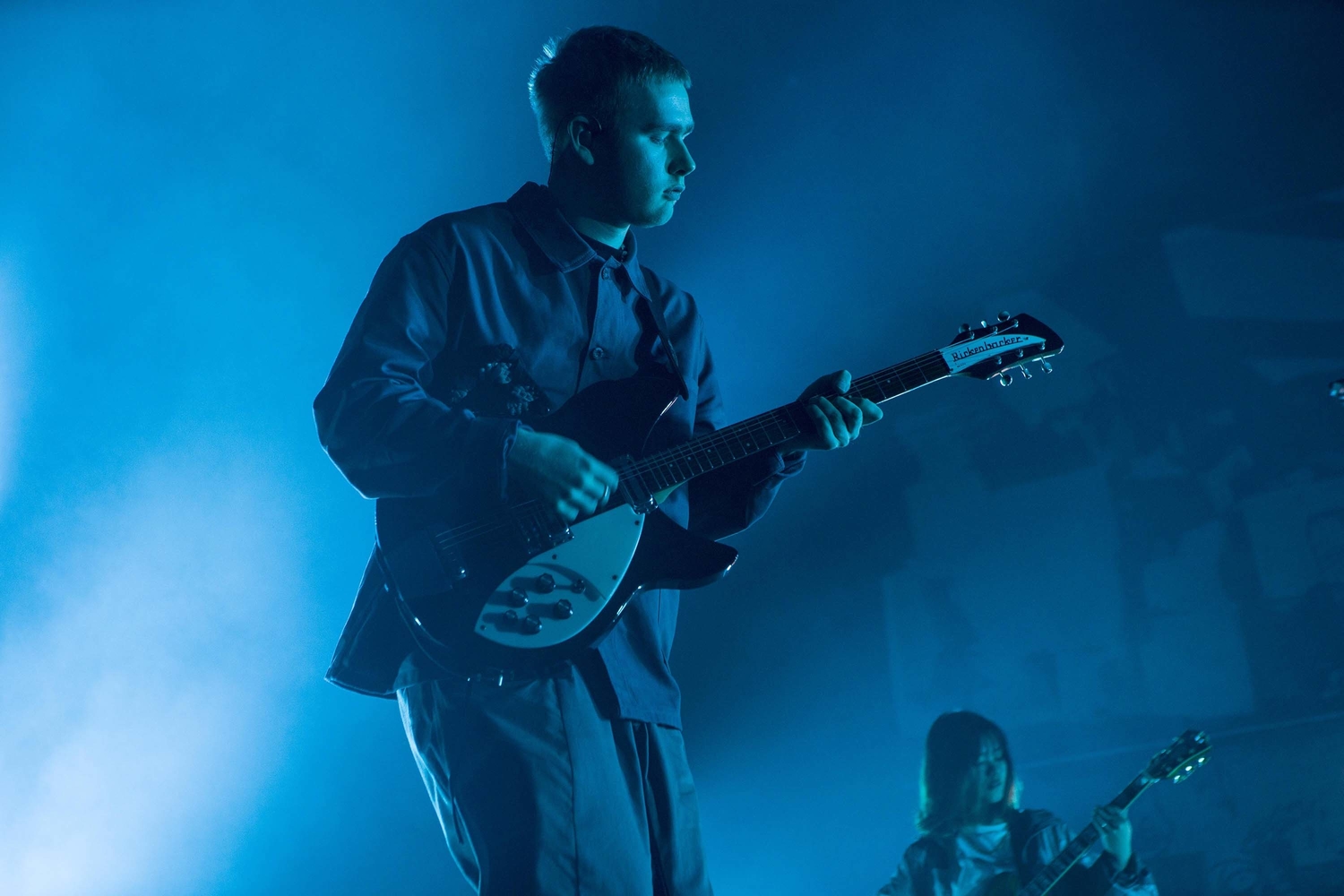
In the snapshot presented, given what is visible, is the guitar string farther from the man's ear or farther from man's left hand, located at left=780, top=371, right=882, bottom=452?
the man's ear

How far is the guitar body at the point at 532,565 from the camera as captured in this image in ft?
5.11

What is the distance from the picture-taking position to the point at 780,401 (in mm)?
3980

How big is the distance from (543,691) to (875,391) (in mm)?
1040

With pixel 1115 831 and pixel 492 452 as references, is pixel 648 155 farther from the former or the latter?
pixel 1115 831

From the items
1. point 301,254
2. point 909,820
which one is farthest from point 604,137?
point 909,820

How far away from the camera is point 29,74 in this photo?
3658mm

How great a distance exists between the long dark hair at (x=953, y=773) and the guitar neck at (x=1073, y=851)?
0.80 ft

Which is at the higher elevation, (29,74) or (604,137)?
(29,74)

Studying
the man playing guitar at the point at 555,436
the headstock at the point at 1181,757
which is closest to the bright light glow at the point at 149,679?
the man playing guitar at the point at 555,436

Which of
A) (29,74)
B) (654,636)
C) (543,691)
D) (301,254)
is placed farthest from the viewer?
(301,254)

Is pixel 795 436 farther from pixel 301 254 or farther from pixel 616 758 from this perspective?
pixel 301 254

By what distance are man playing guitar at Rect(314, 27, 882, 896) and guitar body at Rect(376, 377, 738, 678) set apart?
0.03 metres

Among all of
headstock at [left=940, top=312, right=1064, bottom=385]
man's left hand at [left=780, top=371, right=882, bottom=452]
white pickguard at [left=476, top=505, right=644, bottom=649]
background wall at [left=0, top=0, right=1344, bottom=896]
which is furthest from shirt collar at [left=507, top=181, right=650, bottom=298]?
background wall at [left=0, top=0, right=1344, bottom=896]

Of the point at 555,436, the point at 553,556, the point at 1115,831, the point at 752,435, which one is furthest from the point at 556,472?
the point at 1115,831
